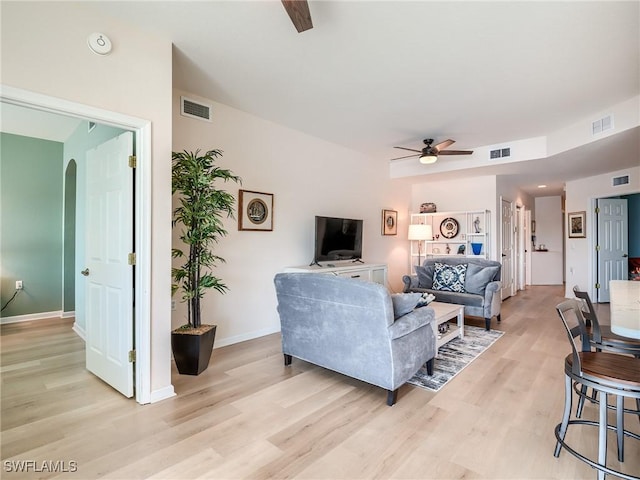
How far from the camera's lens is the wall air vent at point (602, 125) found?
3787 millimetres

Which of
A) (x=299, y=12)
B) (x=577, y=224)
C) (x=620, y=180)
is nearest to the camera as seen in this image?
(x=299, y=12)

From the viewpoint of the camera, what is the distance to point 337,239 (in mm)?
4996

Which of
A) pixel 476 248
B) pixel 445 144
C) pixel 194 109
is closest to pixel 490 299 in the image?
pixel 476 248

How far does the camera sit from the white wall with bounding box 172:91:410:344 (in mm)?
3742

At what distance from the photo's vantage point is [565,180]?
264 inches

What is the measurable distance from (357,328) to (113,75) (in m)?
2.60

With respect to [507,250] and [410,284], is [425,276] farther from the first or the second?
[507,250]

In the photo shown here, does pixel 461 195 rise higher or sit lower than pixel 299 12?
lower

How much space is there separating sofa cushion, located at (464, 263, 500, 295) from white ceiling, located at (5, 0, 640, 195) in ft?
6.62

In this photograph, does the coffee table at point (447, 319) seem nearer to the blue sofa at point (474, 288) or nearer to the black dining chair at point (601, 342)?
the blue sofa at point (474, 288)

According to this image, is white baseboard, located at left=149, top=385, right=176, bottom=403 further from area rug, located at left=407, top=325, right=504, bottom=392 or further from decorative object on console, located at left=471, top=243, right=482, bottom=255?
decorative object on console, located at left=471, top=243, right=482, bottom=255

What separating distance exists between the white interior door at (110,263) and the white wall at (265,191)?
2.43ft

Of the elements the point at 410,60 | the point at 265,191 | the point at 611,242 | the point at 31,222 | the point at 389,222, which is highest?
the point at 410,60

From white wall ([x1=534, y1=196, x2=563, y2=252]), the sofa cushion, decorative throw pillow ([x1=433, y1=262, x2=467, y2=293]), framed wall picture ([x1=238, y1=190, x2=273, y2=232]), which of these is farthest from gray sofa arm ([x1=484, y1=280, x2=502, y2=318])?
white wall ([x1=534, y1=196, x2=563, y2=252])
